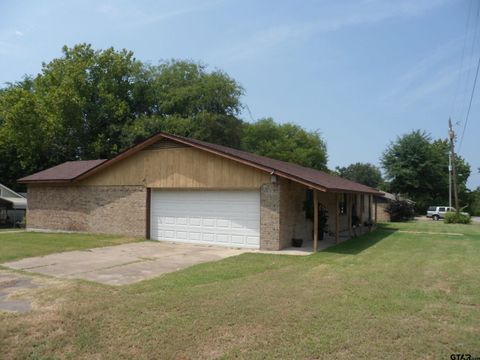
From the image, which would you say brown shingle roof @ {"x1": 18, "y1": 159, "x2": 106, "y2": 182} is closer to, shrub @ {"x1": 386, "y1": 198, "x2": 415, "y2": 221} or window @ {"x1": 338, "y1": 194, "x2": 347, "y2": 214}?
window @ {"x1": 338, "y1": 194, "x2": 347, "y2": 214}

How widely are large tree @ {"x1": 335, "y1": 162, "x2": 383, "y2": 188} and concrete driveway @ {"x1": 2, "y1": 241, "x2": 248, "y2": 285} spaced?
3159 inches

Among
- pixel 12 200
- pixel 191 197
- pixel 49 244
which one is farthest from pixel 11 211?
pixel 191 197

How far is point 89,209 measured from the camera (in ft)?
61.5

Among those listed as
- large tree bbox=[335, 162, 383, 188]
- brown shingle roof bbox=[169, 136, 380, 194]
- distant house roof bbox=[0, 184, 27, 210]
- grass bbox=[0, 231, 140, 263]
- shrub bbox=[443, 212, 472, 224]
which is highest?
large tree bbox=[335, 162, 383, 188]

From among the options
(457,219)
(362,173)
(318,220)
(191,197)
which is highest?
(362,173)

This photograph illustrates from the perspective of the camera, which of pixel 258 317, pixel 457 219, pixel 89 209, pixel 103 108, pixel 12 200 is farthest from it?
pixel 103 108

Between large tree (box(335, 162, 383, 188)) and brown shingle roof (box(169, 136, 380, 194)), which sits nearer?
brown shingle roof (box(169, 136, 380, 194))

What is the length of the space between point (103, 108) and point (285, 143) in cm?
2165

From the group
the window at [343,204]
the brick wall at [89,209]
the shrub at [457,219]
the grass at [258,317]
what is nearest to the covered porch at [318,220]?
the window at [343,204]

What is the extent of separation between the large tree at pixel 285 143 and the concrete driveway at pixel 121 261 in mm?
34557

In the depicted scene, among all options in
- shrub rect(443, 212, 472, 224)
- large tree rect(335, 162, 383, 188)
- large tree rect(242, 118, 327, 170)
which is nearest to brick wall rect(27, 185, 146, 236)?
shrub rect(443, 212, 472, 224)

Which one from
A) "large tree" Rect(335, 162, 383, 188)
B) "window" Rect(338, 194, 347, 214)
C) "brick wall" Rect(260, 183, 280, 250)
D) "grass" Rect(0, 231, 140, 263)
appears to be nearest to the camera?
"grass" Rect(0, 231, 140, 263)

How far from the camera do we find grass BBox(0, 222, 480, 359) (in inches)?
186

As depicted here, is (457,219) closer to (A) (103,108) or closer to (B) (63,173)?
(B) (63,173)
